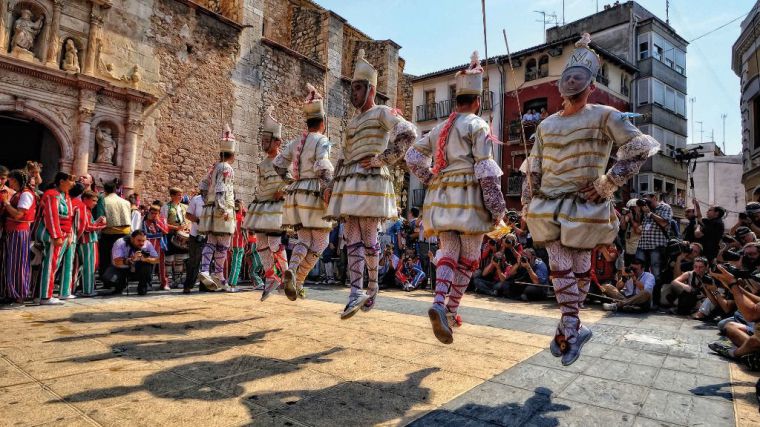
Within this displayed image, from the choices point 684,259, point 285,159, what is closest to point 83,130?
point 285,159

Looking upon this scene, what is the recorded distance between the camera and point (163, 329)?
15.0 feet

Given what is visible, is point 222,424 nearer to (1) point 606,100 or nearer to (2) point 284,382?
(2) point 284,382

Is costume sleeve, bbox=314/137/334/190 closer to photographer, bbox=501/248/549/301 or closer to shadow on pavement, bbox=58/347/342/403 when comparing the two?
shadow on pavement, bbox=58/347/342/403

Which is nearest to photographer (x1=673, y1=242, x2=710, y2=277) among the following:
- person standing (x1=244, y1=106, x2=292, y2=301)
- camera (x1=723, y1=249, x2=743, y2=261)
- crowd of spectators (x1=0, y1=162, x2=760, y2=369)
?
crowd of spectators (x1=0, y1=162, x2=760, y2=369)

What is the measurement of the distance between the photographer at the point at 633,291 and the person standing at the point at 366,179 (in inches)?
203

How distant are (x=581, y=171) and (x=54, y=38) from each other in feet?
47.7

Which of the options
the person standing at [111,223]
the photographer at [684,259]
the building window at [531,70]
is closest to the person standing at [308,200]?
the person standing at [111,223]

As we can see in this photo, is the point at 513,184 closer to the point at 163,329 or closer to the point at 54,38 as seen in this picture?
the point at 54,38

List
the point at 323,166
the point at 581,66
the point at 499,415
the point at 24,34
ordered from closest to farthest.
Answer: the point at 499,415
the point at 581,66
the point at 323,166
the point at 24,34

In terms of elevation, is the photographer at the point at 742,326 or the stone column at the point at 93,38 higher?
the stone column at the point at 93,38

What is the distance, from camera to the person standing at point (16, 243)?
6.08 m

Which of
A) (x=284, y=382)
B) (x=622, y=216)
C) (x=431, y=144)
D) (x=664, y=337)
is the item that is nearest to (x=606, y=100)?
(x=622, y=216)

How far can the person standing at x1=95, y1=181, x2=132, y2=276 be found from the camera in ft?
27.5

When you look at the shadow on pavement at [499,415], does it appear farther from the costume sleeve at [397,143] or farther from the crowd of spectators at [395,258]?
the costume sleeve at [397,143]
